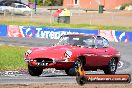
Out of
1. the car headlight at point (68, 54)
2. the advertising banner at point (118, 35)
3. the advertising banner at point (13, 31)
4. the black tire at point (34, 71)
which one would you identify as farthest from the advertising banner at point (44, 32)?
the car headlight at point (68, 54)

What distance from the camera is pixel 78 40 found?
18.2 metres

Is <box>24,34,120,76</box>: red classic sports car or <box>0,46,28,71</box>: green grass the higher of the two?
<box>24,34,120,76</box>: red classic sports car

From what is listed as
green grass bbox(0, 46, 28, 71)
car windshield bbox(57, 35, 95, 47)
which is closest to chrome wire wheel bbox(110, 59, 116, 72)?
car windshield bbox(57, 35, 95, 47)

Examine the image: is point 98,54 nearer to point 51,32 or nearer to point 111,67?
point 111,67

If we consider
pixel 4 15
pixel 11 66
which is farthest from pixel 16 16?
pixel 11 66

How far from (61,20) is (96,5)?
119 feet

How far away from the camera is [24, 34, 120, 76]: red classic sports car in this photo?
1667 centimetres

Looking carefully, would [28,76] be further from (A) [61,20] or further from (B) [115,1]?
(B) [115,1]

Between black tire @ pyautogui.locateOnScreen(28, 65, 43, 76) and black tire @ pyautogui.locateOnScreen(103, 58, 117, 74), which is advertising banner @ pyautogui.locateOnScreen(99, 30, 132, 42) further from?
black tire @ pyautogui.locateOnScreen(28, 65, 43, 76)

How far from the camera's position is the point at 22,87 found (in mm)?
14500

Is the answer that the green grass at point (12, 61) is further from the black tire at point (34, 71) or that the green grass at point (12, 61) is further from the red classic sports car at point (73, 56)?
the red classic sports car at point (73, 56)

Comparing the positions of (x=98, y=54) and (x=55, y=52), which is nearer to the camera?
(x=55, y=52)

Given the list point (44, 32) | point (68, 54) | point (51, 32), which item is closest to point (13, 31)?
point (44, 32)

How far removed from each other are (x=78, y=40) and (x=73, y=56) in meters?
1.48
